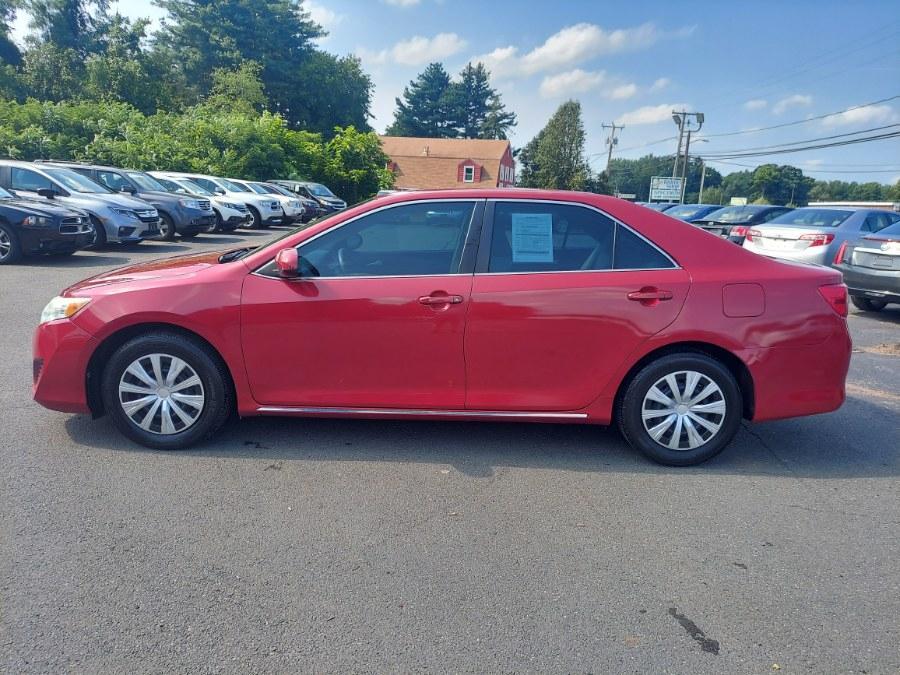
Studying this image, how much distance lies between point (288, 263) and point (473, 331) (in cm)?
118

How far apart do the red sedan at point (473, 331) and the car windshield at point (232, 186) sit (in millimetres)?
18680

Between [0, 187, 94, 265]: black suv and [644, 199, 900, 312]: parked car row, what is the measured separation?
384 inches

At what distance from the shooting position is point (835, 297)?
4.20m

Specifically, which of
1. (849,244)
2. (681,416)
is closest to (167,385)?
(681,416)

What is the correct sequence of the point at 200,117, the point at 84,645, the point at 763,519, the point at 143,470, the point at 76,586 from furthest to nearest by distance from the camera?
the point at 200,117 → the point at 143,470 → the point at 763,519 → the point at 76,586 → the point at 84,645

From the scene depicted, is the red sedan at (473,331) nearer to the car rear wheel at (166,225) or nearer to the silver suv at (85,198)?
the silver suv at (85,198)

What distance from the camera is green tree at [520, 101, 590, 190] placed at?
59.2 m

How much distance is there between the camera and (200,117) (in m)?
30.8

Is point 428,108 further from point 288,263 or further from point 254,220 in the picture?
point 288,263

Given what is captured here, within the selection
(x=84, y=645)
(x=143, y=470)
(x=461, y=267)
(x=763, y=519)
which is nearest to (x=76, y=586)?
(x=84, y=645)

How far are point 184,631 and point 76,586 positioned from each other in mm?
604

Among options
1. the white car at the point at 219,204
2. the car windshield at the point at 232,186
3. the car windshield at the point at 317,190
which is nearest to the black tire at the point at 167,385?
the white car at the point at 219,204

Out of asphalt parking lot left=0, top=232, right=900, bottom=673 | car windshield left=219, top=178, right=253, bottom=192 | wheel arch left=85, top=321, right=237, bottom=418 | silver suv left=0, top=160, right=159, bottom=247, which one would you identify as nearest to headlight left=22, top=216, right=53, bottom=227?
silver suv left=0, top=160, right=159, bottom=247

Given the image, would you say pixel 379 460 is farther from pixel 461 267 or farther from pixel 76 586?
pixel 76 586
